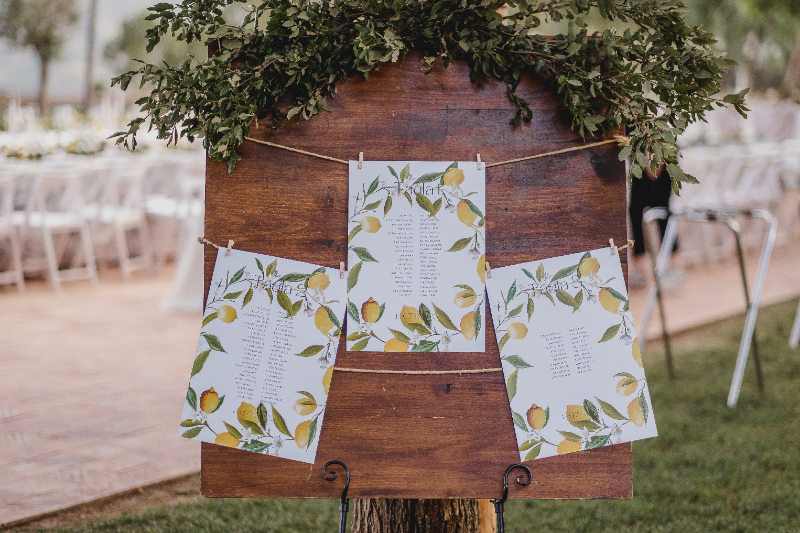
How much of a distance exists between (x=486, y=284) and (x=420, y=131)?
33 centimetres

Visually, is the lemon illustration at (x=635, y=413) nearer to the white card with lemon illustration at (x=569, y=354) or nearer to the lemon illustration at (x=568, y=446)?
the white card with lemon illustration at (x=569, y=354)

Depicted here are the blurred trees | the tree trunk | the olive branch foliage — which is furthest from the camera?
the blurred trees

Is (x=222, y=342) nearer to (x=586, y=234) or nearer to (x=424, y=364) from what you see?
(x=424, y=364)

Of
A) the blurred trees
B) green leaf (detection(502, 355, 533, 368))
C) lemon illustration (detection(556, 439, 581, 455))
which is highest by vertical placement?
green leaf (detection(502, 355, 533, 368))

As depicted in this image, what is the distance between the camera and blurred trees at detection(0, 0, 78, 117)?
15.1m

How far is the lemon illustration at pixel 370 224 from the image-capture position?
1.64 metres

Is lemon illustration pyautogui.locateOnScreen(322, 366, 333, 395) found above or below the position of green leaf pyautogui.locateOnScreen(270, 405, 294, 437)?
above

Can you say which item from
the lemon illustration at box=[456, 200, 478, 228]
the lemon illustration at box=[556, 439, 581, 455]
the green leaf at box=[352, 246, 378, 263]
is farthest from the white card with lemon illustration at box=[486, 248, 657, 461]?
the green leaf at box=[352, 246, 378, 263]

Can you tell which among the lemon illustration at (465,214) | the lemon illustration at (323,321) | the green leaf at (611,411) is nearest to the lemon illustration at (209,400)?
the lemon illustration at (323,321)

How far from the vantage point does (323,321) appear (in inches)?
64.4

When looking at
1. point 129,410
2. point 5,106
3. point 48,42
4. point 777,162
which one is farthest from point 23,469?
point 48,42

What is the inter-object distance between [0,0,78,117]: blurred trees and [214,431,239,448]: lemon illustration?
605 inches

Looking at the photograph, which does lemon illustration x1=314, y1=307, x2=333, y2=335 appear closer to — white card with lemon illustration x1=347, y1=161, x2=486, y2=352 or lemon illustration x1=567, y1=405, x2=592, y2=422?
white card with lemon illustration x1=347, y1=161, x2=486, y2=352

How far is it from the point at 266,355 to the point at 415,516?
0.69 meters
